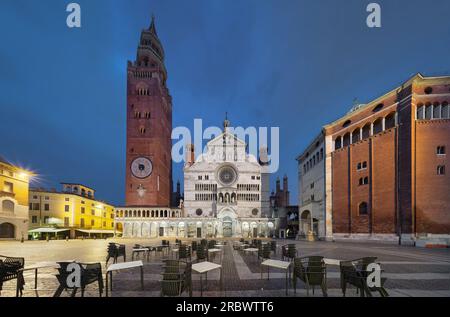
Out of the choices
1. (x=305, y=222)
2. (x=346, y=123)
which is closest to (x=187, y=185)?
(x=305, y=222)

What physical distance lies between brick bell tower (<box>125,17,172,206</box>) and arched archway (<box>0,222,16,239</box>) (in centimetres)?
2019

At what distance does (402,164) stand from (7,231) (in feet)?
188

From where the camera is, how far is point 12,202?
37688mm

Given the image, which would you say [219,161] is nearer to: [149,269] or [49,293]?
[149,269]

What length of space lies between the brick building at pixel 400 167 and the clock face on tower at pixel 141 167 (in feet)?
139

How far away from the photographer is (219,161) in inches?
2197

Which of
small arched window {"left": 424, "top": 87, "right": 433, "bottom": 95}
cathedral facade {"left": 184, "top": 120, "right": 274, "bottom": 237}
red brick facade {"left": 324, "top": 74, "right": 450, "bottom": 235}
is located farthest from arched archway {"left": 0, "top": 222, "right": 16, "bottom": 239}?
small arched window {"left": 424, "top": 87, "right": 433, "bottom": 95}

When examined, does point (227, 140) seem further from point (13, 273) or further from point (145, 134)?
point (13, 273)

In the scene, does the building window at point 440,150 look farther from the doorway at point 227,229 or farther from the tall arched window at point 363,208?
the doorway at point 227,229

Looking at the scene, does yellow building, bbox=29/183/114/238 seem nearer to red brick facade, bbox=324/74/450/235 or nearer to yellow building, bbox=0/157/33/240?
yellow building, bbox=0/157/33/240

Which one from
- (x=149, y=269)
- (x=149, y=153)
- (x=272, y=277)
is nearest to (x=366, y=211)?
(x=272, y=277)

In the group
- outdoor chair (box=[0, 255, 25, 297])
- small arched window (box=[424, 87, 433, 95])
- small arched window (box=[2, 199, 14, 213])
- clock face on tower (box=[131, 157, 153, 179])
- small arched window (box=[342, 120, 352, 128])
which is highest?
small arched window (box=[424, 87, 433, 95])

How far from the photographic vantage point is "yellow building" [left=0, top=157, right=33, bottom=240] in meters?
36.4
